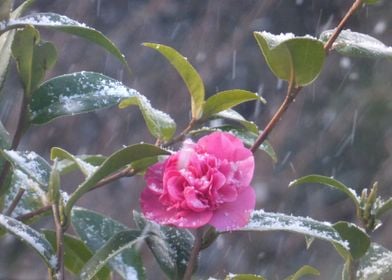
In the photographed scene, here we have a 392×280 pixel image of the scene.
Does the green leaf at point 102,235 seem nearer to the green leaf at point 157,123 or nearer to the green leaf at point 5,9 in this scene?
the green leaf at point 157,123

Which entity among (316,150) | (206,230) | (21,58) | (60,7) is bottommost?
(316,150)

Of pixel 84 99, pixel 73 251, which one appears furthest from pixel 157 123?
pixel 73 251

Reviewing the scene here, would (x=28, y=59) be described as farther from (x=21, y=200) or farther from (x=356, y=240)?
(x=356, y=240)

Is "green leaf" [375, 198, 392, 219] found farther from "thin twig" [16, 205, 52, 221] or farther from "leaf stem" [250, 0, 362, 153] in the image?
"thin twig" [16, 205, 52, 221]

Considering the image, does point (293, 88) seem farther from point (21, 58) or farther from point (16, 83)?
point (16, 83)

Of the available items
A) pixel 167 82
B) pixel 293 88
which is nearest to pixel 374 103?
pixel 167 82

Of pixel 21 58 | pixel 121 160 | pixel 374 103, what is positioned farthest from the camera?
pixel 374 103

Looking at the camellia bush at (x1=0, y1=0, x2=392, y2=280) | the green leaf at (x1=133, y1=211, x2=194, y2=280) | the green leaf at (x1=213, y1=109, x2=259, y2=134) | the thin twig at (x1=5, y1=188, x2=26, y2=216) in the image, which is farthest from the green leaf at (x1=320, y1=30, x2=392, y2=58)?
the thin twig at (x1=5, y1=188, x2=26, y2=216)
